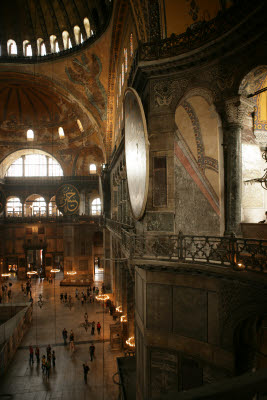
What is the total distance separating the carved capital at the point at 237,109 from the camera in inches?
236

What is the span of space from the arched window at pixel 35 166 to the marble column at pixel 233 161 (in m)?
24.7

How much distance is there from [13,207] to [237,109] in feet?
89.9

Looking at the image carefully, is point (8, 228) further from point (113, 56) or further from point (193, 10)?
point (193, 10)

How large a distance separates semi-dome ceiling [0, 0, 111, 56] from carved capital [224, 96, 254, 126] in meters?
13.2

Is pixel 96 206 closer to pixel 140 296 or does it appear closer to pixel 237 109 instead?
pixel 140 296

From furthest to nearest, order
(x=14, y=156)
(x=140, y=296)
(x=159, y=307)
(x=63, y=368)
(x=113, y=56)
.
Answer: (x=14, y=156)
(x=113, y=56)
(x=63, y=368)
(x=140, y=296)
(x=159, y=307)

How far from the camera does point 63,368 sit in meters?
11.8

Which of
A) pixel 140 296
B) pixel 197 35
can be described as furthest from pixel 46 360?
pixel 197 35

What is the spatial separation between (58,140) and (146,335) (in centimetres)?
2304

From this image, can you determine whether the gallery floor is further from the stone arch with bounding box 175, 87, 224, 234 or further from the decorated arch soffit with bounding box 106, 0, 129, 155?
the decorated arch soffit with bounding box 106, 0, 129, 155

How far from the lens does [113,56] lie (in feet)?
50.7

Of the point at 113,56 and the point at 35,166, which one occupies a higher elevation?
the point at 113,56

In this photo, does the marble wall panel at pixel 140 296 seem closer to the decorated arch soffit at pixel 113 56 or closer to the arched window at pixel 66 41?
the decorated arch soffit at pixel 113 56

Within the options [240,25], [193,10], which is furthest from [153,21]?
[240,25]
